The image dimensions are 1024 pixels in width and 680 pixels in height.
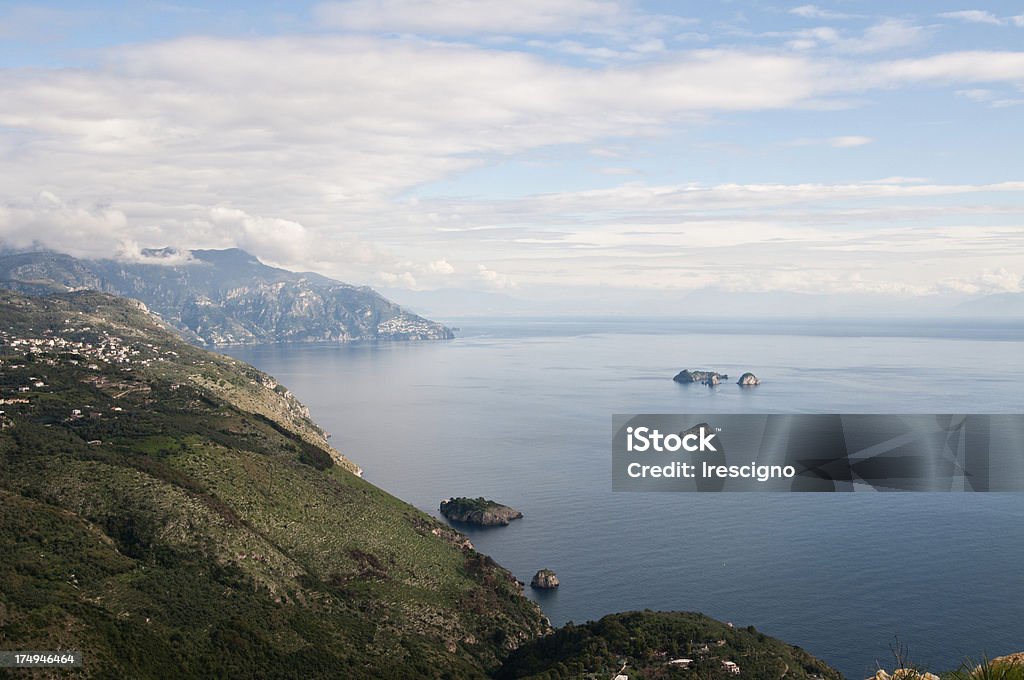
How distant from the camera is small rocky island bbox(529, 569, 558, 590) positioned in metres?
98.2

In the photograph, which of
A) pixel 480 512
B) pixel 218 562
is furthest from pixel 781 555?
pixel 218 562

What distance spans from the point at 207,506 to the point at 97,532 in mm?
11461

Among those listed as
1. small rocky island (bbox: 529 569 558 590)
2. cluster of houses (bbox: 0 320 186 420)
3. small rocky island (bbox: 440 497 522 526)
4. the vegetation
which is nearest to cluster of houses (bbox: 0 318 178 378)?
cluster of houses (bbox: 0 320 186 420)

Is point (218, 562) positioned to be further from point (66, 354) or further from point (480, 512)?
point (66, 354)

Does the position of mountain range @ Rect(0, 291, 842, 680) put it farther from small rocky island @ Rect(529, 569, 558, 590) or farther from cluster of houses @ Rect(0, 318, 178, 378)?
cluster of houses @ Rect(0, 318, 178, 378)

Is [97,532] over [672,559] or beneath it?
over

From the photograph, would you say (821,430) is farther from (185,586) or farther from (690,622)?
(185,586)

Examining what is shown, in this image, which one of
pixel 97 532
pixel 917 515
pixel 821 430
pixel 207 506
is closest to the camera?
pixel 97 532

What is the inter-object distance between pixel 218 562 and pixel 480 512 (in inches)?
2120

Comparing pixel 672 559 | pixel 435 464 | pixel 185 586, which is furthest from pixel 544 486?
pixel 185 586

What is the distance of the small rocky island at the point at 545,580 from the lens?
9819cm

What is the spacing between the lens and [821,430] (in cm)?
16575

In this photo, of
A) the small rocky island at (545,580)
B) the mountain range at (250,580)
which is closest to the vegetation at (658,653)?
the mountain range at (250,580)

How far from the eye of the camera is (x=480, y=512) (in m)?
124
